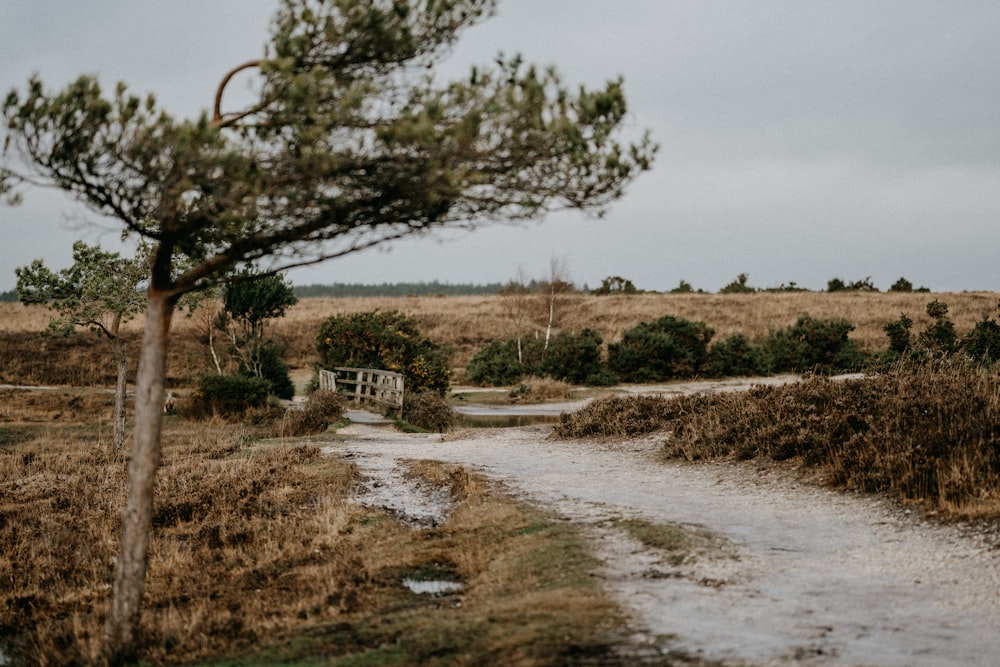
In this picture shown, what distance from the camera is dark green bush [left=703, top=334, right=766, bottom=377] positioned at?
40.0 m

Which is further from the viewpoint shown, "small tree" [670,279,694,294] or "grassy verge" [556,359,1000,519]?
"small tree" [670,279,694,294]

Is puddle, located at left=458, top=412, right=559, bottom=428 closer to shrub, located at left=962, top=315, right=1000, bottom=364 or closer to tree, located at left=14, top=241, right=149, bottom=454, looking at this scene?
tree, located at left=14, top=241, right=149, bottom=454

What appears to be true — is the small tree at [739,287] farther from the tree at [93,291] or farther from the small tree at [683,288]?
the tree at [93,291]

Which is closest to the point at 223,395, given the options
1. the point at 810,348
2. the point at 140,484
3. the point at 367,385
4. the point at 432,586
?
the point at 367,385

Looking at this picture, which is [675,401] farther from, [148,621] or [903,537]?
[148,621]

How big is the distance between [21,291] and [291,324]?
130 ft

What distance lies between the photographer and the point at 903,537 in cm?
817

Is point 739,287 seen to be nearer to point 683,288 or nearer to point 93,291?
point 683,288

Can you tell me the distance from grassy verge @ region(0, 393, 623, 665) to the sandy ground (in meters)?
0.48

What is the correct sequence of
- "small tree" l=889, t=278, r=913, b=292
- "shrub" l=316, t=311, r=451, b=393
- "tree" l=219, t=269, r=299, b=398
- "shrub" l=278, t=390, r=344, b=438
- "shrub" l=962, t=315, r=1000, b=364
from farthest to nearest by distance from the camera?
"small tree" l=889, t=278, r=913, b=292, "tree" l=219, t=269, r=299, b=398, "shrub" l=316, t=311, r=451, b=393, "shrub" l=962, t=315, r=1000, b=364, "shrub" l=278, t=390, r=344, b=438

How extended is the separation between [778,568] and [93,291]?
15.6 meters

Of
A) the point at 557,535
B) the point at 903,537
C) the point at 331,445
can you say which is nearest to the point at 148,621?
the point at 557,535

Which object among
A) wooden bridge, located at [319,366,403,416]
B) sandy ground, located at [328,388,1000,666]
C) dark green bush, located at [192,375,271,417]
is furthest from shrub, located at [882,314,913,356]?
dark green bush, located at [192,375,271,417]

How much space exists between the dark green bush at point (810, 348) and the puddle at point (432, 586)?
34700 millimetres
